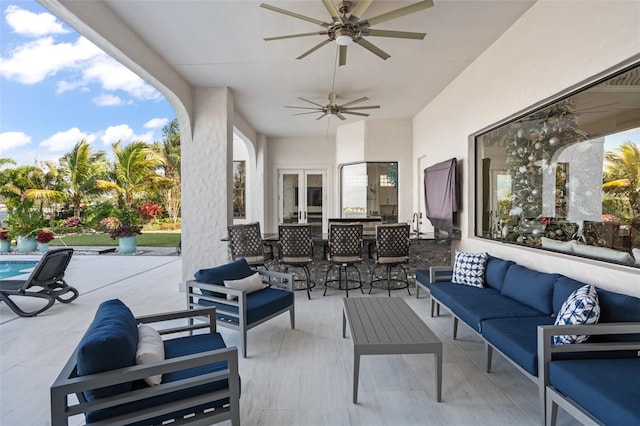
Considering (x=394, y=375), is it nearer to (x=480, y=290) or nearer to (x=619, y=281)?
(x=480, y=290)

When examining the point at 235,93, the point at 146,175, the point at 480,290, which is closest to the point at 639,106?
the point at 480,290

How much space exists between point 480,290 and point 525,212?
3.40 feet

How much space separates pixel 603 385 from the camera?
1575mm

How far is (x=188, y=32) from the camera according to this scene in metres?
3.55

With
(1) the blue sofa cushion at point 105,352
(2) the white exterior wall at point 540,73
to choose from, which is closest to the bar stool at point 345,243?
(2) the white exterior wall at point 540,73

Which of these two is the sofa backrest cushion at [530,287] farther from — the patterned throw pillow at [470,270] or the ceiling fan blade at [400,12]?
the ceiling fan blade at [400,12]

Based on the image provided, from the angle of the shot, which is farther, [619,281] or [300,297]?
[300,297]

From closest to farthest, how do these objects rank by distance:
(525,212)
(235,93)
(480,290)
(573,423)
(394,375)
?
(573,423)
(394,375)
(480,290)
(525,212)
(235,93)

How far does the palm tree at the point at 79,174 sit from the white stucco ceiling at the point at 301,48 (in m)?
9.33

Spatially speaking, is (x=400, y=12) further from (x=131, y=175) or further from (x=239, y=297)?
(x=131, y=175)

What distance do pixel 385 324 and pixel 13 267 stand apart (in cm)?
932

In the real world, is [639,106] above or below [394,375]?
above

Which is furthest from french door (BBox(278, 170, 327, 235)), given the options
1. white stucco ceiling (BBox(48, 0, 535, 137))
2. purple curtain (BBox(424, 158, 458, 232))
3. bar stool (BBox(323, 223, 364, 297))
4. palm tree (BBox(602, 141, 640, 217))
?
palm tree (BBox(602, 141, 640, 217))

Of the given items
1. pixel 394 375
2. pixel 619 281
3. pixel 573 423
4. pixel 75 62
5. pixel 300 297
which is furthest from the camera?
pixel 75 62
